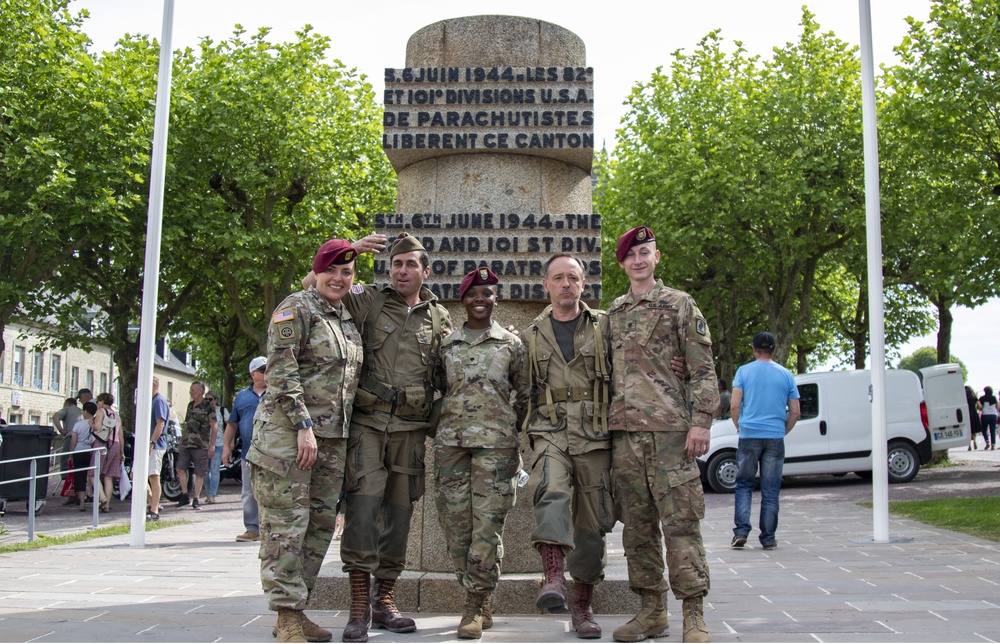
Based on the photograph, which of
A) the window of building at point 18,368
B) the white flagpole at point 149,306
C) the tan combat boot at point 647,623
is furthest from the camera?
the window of building at point 18,368

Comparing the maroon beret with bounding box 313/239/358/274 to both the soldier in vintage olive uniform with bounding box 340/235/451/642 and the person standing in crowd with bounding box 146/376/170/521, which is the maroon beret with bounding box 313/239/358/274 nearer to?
the soldier in vintage olive uniform with bounding box 340/235/451/642

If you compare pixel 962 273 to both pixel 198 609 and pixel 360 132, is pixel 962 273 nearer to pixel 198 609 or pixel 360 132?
pixel 360 132

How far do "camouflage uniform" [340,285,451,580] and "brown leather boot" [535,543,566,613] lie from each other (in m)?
0.89

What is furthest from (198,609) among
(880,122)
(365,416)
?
(880,122)

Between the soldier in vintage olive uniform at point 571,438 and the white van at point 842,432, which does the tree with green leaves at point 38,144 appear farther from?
the soldier in vintage olive uniform at point 571,438

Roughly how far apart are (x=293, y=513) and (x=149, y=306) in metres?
6.43

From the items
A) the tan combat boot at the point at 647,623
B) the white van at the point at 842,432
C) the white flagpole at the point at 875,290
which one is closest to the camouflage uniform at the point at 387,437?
the tan combat boot at the point at 647,623

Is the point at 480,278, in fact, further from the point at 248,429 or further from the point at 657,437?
the point at 248,429

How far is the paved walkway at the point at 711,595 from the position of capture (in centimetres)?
559

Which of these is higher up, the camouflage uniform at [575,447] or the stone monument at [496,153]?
the stone monument at [496,153]

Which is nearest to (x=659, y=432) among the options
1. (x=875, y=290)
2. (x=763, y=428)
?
(x=763, y=428)

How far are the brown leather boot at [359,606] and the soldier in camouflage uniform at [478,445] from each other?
0.51m

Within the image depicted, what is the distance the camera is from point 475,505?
564 centimetres

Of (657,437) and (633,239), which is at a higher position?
(633,239)
